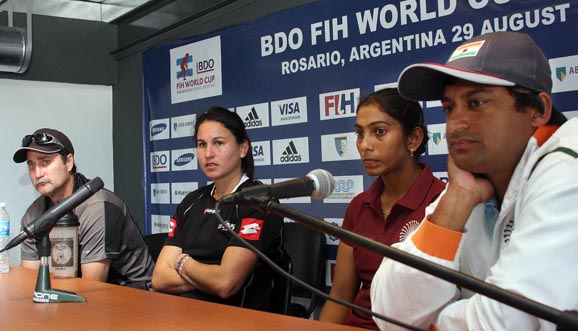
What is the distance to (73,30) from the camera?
194 inches

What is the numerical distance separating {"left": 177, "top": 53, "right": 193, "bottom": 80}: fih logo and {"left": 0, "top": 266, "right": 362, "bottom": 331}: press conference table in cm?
224

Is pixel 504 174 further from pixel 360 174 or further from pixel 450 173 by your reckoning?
pixel 360 174

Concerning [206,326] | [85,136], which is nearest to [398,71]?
[206,326]

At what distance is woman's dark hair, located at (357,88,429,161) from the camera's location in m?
2.23

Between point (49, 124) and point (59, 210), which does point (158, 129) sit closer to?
point (49, 124)

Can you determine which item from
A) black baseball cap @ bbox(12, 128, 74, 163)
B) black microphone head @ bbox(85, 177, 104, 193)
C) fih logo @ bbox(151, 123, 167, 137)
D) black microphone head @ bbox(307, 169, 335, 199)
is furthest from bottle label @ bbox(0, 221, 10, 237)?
Answer: black microphone head @ bbox(307, 169, 335, 199)

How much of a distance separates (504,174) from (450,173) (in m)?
0.11

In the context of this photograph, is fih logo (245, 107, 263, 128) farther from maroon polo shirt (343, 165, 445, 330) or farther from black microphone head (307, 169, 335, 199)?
black microphone head (307, 169, 335, 199)

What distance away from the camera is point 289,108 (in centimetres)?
351

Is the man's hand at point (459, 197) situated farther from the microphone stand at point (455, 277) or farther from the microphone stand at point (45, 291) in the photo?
the microphone stand at point (45, 291)

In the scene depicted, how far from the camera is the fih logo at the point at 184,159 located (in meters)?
4.21

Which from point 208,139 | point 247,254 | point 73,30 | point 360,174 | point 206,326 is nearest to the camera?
point 206,326

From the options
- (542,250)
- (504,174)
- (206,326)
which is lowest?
(206,326)

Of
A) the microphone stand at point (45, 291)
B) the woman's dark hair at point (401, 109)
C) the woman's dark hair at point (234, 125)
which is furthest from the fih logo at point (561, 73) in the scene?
the microphone stand at point (45, 291)
